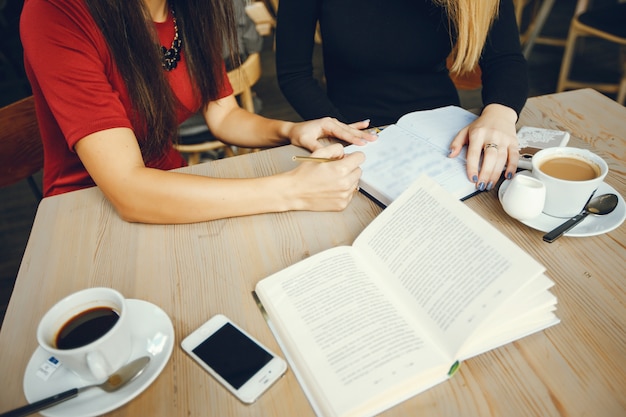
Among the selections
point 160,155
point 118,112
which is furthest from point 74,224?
point 160,155

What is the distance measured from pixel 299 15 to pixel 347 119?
0.33 m

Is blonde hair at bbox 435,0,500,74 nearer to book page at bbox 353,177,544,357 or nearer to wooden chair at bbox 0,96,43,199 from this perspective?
book page at bbox 353,177,544,357

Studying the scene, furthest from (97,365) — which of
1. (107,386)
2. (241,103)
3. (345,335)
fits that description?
(241,103)

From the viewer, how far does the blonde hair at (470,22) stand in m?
1.04

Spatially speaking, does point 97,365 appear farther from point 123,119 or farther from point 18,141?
point 18,141

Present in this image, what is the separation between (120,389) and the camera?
20.8 inches

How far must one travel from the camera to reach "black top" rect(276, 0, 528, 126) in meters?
1.18

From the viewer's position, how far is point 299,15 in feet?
3.91

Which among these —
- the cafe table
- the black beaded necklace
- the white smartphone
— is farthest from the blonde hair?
the white smartphone

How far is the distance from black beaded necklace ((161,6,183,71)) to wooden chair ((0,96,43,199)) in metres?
0.35

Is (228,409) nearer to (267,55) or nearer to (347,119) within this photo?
(347,119)

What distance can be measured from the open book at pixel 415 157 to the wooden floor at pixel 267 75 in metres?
1.70

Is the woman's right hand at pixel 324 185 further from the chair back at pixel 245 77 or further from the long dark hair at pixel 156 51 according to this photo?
the chair back at pixel 245 77

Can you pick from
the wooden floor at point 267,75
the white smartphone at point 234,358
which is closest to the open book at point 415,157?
the white smartphone at point 234,358
